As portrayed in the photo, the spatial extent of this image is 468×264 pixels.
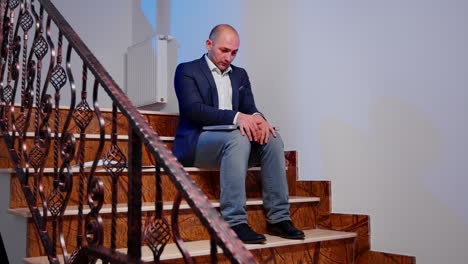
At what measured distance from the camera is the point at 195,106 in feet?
8.11

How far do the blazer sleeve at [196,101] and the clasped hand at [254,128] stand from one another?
3.4 inches

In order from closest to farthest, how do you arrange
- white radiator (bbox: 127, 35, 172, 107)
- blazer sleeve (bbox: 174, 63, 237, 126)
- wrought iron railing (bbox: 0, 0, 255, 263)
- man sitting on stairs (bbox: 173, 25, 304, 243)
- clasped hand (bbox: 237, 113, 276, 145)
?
wrought iron railing (bbox: 0, 0, 255, 263)
man sitting on stairs (bbox: 173, 25, 304, 243)
clasped hand (bbox: 237, 113, 276, 145)
blazer sleeve (bbox: 174, 63, 237, 126)
white radiator (bbox: 127, 35, 172, 107)

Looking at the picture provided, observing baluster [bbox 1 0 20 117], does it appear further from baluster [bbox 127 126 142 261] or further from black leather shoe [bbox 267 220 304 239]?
black leather shoe [bbox 267 220 304 239]

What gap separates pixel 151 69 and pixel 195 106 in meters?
1.87

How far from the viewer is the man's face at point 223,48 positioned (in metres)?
2.57

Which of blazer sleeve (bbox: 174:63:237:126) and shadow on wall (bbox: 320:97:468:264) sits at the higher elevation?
blazer sleeve (bbox: 174:63:237:126)

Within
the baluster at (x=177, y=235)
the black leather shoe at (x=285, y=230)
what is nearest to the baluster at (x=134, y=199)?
the baluster at (x=177, y=235)

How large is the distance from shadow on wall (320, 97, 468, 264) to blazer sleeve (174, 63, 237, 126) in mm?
666

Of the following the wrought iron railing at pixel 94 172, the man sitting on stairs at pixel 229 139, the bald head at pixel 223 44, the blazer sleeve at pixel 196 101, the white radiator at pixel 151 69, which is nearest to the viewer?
the wrought iron railing at pixel 94 172

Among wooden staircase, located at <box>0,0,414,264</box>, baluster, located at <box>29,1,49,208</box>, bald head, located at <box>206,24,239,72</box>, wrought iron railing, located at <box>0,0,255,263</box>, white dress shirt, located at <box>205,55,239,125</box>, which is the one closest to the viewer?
wrought iron railing, located at <box>0,0,255,263</box>

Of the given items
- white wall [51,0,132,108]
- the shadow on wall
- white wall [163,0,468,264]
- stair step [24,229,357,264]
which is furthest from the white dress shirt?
white wall [51,0,132,108]

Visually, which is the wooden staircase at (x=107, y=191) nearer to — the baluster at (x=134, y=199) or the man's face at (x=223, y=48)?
the baluster at (x=134, y=199)

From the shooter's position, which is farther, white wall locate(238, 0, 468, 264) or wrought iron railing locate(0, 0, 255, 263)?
white wall locate(238, 0, 468, 264)

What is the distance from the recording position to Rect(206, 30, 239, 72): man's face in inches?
101
